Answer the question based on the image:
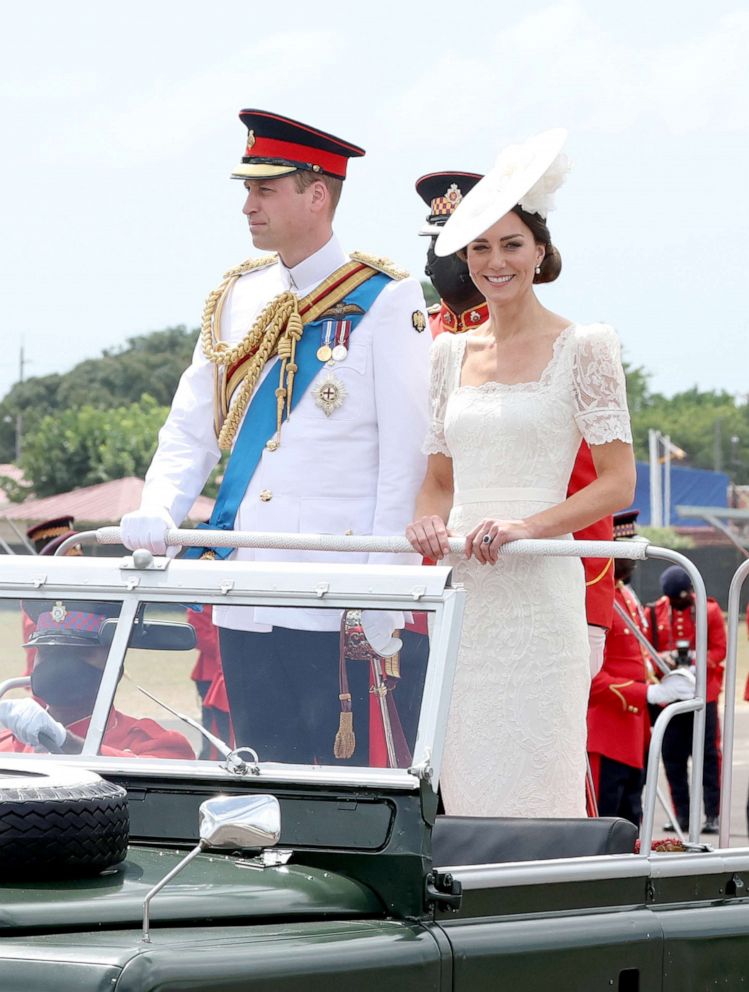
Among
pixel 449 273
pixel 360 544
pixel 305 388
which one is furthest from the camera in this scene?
pixel 449 273

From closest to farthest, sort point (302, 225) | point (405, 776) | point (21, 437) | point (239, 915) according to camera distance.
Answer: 1. point (239, 915)
2. point (405, 776)
3. point (302, 225)
4. point (21, 437)

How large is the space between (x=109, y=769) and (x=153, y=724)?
15 centimetres

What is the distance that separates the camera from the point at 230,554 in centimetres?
485

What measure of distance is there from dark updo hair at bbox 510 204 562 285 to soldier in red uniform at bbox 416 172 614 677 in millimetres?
449

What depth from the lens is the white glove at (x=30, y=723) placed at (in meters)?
4.09

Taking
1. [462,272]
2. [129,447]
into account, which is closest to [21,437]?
[129,447]

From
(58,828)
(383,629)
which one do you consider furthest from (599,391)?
(58,828)

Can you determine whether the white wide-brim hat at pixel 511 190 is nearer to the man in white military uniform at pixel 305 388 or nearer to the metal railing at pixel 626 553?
the man in white military uniform at pixel 305 388

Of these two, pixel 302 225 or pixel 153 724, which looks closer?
pixel 153 724

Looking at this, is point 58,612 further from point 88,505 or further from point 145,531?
point 88,505

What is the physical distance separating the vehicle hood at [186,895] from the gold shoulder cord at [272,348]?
1.69 meters

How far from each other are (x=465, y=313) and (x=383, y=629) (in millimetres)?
1759

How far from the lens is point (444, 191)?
226 inches

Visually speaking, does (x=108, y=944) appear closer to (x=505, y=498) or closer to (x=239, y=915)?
(x=239, y=915)
